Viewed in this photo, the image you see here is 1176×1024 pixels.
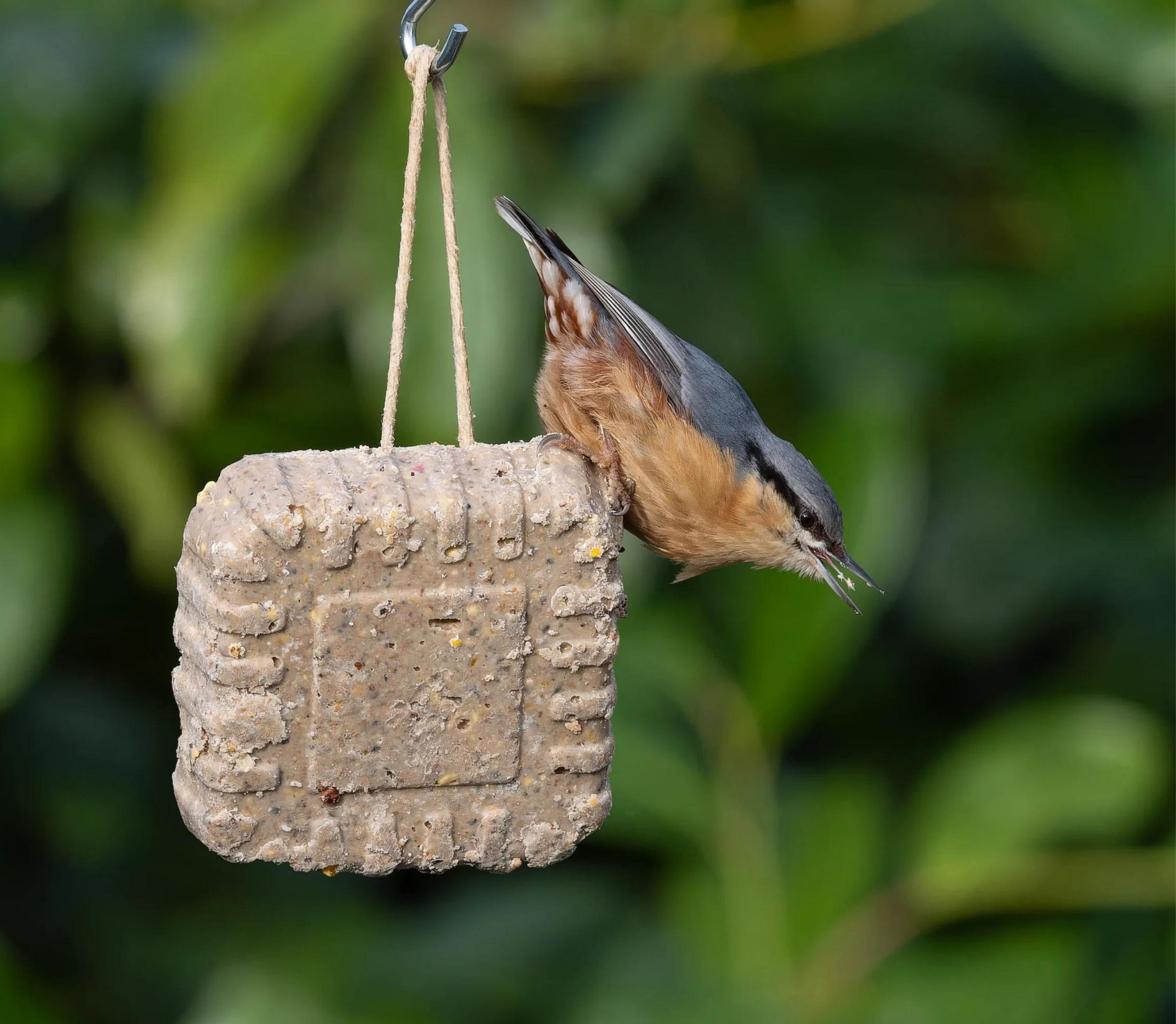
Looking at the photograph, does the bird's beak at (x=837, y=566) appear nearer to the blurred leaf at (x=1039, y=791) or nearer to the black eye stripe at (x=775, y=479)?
the black eye stripe at (x=775, y=479)

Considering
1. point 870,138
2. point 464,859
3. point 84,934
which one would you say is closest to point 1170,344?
point 870,138

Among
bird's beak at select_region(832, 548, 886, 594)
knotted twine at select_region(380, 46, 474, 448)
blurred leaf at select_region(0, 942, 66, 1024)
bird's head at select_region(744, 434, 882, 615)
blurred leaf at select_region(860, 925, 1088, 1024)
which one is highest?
knotted twine at select_region(380, 46, 474, 448)

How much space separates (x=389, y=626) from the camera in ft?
6.86

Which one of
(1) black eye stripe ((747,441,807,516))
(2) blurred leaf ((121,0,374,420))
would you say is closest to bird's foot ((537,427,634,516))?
(1) black eye stripe ((747,441,807,516))

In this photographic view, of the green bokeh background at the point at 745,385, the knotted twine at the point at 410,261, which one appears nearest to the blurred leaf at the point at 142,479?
the green bokeh background at the point at 745,385

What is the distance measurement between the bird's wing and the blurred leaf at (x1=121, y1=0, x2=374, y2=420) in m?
0.88

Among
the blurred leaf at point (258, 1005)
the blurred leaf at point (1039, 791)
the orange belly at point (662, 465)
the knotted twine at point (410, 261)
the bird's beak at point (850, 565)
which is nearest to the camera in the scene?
the knotted twine at point (410, 261)

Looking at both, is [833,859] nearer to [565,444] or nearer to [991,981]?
[991,981]

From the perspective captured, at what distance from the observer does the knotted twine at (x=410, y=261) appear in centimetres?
220

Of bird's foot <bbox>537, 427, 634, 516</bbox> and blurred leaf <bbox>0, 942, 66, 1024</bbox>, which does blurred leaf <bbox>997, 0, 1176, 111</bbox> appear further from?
blurred leaf <bbox>0, 942, 66, 1024</bbox>

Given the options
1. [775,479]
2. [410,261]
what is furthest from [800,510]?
[410,261]

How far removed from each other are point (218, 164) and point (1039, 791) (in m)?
2.52

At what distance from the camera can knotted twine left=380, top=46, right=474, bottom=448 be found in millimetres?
2197

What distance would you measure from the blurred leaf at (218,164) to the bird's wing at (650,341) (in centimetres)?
88
